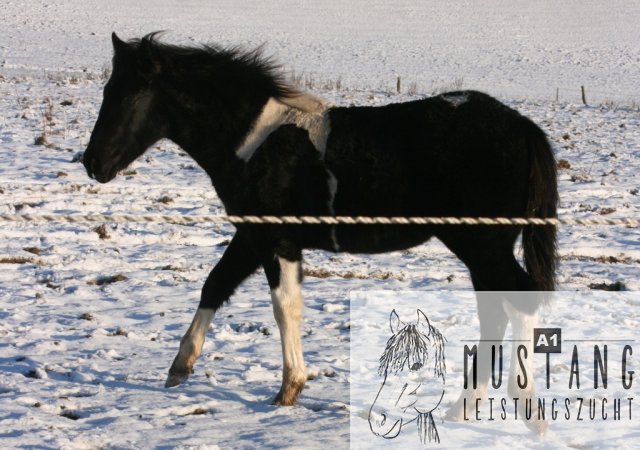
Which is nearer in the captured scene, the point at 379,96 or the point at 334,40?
the point at 379,96

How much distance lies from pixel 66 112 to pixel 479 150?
11.7 metres

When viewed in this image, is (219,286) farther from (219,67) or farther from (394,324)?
(394,324)

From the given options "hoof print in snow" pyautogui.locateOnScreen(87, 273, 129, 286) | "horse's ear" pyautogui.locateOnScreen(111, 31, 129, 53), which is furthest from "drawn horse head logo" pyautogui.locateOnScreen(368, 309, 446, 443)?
"hoof print in snow" pyautogui.locateOnScreen(87, 273, 129, 286)

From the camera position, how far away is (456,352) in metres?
5.39

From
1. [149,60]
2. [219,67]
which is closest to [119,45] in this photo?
[149,60]

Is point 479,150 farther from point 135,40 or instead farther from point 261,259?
point 135,40

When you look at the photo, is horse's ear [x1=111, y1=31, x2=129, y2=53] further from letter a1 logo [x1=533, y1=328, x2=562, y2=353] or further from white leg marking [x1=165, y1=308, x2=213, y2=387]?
letter a1 logo [x1=533, y1=328, x2=562, y2=353]

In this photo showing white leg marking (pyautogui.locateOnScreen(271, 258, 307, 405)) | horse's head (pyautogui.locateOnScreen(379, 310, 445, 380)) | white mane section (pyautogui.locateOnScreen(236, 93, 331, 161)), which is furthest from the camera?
horse's head (pyautogui.locateOnScreen(379, 310, 445, 380))

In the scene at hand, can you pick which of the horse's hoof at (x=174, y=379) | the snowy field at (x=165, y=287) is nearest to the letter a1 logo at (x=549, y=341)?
the snowy field at (x=165, y=287)

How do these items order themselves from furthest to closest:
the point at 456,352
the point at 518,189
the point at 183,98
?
the point at 456,352 < the point at 183,98 < the point at 518,189

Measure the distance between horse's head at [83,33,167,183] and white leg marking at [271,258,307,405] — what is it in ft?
3.76

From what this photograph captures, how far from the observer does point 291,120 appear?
4840 mm

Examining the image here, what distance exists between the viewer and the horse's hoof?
4.91 metres

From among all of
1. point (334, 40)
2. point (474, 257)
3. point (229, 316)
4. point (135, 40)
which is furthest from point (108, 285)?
point (334, 40)
